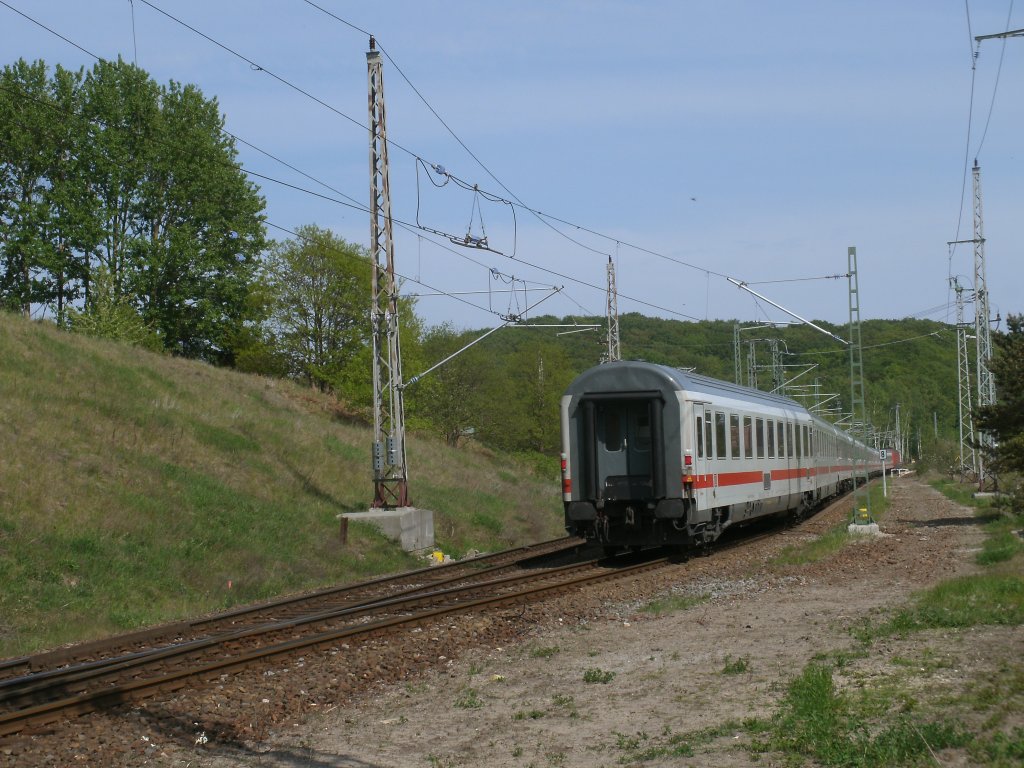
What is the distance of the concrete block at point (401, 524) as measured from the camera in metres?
22.7

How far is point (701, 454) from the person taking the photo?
18.6 m

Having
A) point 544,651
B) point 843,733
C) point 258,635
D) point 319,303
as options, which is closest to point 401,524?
point 258,635

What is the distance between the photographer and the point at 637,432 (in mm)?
18781

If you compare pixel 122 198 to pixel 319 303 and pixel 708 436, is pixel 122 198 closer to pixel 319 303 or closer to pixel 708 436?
pixel 319 303

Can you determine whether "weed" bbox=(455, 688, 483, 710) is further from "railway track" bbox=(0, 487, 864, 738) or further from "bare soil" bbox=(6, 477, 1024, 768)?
"railway track" bbox=(0, 487, 864, 738)

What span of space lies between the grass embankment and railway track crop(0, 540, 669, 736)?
1.85m

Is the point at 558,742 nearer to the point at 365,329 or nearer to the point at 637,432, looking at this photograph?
the point at 637,432

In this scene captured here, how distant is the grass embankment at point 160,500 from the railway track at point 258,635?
1.85m

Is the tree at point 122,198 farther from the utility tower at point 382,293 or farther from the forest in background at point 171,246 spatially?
the utility tower at point 382,293

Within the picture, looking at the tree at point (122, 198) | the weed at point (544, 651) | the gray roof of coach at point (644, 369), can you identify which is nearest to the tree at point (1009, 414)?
the gray roof of coach at point (644, 369)

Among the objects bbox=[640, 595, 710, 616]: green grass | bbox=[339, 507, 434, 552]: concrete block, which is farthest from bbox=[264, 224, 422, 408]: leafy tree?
bbox=[640, 595, 710, 616]: green grass

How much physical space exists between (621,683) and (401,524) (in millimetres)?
14218

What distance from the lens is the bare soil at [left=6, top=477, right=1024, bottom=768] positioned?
23.6 ft

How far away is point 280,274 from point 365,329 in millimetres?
4534
